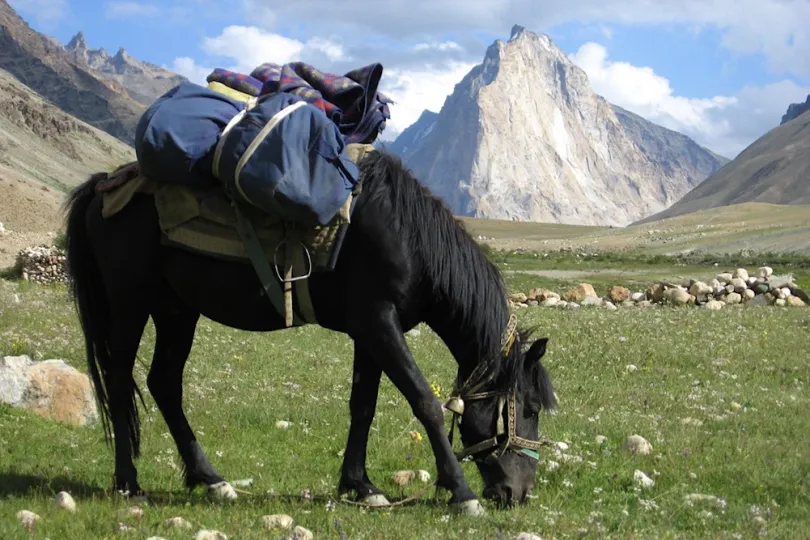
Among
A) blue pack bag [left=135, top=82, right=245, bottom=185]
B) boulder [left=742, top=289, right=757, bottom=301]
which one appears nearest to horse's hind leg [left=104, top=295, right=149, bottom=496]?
blue pack bag [left=135, top=82, right=245, bottom=185]

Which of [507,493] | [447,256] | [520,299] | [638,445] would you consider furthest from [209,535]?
[520,299]

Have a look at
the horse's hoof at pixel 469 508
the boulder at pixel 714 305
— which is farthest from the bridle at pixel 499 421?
Result: the boulder at pixel 714 305

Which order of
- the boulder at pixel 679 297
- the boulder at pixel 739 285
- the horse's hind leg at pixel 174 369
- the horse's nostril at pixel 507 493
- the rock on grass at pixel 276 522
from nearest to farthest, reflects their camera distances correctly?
the rock on grass at pixel 276 522
the horse's nostril at pixel 507 493
the horse's hind leg at pixel 174 369
the boulder at pixel 679 297
the boulder at pixel 739 285

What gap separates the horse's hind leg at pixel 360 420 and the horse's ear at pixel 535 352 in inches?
45.4

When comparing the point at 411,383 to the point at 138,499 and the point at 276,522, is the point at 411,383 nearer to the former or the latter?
the point at 276,522

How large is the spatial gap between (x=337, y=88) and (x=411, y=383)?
2494mm

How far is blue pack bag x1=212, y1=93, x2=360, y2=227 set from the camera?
5.92 metres

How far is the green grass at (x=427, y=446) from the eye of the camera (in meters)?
5.85

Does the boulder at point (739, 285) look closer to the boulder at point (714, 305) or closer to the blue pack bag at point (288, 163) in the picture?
the boulder at point (714, 305)

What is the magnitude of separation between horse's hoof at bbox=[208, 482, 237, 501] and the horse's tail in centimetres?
127

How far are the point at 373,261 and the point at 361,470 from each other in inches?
69.4

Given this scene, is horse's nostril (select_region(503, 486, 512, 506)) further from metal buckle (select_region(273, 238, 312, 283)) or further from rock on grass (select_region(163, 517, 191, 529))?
rock on grass (select_region(163, 517, 191, 529))

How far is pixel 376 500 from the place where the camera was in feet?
21.2

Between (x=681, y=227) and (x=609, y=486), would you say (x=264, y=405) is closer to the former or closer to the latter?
(x=609, y=486)
